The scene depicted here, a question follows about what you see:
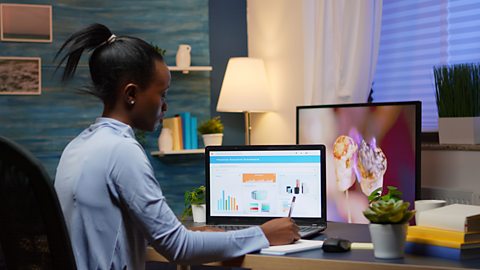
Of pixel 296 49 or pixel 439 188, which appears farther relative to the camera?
pixel 296 49

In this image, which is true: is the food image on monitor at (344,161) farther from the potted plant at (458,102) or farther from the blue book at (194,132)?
the blue book at (194,132)

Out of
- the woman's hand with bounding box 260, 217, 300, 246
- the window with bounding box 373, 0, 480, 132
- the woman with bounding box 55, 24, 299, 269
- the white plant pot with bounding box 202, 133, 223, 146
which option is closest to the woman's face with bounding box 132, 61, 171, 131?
the woman with bounding box 55, 24, 299, 269

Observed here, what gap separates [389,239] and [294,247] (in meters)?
0.32

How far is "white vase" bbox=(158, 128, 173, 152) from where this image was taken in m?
4.45

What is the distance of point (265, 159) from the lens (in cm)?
283

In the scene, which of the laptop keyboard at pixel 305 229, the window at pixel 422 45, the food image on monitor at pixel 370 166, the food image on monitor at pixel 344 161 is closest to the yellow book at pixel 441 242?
the laptop keyboard at pixel 305 229

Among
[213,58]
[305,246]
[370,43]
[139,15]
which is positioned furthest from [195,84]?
[305,246]

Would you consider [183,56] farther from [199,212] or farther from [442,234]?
[442,234]

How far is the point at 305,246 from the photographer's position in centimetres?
233

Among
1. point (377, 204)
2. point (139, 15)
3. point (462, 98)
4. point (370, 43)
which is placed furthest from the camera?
point (139, 15)

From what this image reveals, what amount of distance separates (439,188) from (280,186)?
2.64ft

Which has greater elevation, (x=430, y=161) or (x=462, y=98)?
A: (x=462, y=98)

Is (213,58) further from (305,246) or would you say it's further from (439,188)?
(305,246)

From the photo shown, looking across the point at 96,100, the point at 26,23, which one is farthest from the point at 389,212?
the point at 26,23
